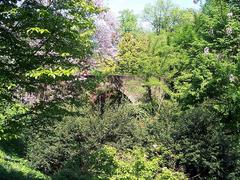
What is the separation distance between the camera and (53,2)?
8.80m

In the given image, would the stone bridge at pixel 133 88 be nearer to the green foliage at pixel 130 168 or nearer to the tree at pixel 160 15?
the green foliage at pixel 130 168

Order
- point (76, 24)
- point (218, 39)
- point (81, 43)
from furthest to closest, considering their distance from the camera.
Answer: point (218, 39), point (81, 43), point (76, 24)

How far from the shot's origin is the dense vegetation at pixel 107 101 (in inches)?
341

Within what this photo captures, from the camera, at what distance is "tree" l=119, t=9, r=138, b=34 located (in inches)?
2413

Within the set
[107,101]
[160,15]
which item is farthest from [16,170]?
[160,15]

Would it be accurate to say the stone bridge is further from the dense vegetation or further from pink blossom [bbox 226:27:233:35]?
pink blossom [bbox 226:27:233:35]

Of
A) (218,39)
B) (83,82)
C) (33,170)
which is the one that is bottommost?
(33,170)

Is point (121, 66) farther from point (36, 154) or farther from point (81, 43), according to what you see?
point (81, 43)

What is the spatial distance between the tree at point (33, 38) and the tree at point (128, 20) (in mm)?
52383

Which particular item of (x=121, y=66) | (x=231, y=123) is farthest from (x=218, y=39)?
(x=121, y=66)

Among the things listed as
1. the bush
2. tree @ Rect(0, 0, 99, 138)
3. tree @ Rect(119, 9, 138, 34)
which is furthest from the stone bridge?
tree @ Rect(119, 9, 138, 34)

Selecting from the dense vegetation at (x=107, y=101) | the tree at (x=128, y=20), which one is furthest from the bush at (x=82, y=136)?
the tree at (x=128, y=20)

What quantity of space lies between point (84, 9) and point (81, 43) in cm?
79

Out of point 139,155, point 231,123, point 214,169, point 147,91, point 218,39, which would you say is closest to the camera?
point 139,155
